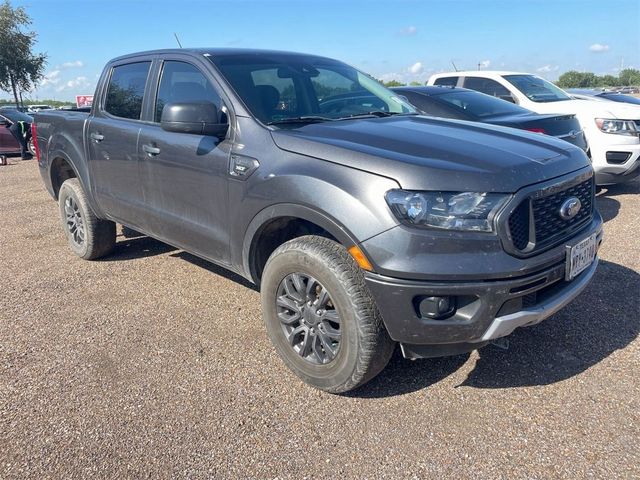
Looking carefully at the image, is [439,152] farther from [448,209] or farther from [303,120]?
[303,120]

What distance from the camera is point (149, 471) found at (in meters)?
2.38

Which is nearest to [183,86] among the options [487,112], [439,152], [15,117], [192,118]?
[192,118]

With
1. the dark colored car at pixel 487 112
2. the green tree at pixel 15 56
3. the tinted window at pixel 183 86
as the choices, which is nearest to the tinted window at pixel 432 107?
the dark colored car at pixel 487 112

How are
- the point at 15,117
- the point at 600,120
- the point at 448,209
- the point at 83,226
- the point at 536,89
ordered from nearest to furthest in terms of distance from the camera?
the point at 448,209
the point at 83,226
the point at 600,120
the point at 536,89
the point at 15,117

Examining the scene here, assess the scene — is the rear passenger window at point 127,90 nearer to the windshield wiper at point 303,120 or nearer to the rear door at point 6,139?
the windshield wiper at point 303,120

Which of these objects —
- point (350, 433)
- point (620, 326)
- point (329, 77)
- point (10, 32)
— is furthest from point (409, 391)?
point (10, 32)

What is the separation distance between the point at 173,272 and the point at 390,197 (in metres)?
3.02

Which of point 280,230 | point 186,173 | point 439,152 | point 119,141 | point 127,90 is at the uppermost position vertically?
point 127,90

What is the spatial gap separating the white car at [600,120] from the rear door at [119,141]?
552cm

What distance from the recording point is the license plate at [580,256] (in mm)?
2689

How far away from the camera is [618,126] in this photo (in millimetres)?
7168

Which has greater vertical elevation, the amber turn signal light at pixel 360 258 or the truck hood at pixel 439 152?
the truck hood at pixel 439 152

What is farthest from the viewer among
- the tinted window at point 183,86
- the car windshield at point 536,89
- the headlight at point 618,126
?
the car windshield at point 536,89

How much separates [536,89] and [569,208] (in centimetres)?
638
